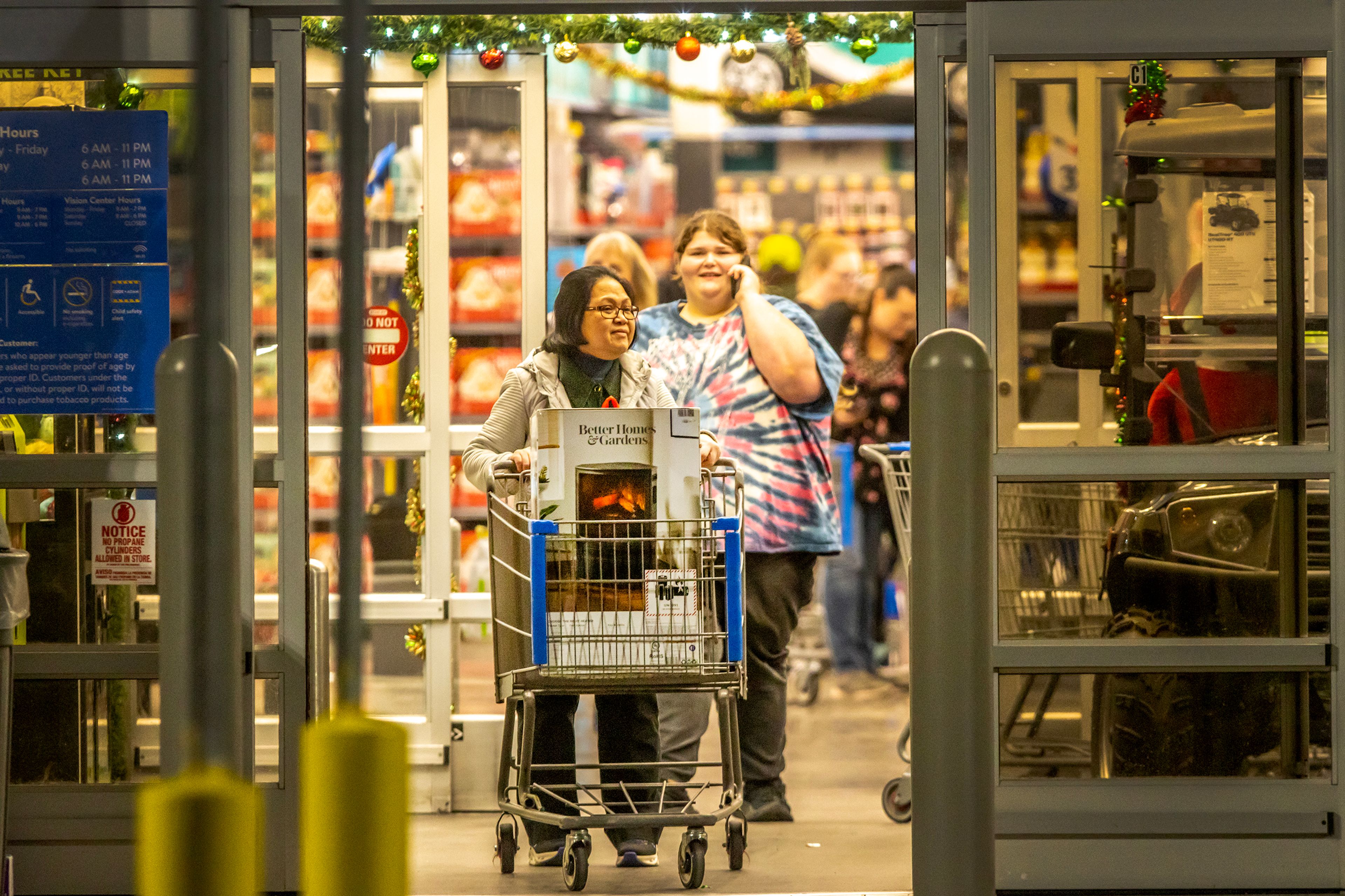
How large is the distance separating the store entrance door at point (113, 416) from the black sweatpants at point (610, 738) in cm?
78

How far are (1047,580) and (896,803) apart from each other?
1144mm

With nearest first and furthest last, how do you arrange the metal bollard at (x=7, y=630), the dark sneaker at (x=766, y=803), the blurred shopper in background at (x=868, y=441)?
the metal bollard at (x=7, y=630), the dark sneaker at (x=766, y=803), the blurred shopper in background at (x=868, y=441)

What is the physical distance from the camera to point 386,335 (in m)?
4.49

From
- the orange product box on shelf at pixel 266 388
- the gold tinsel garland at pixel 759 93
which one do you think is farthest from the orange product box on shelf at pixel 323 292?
the gold tinsel garland at pixel 759 93

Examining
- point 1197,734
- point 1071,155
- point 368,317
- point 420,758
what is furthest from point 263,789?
point 1071,155

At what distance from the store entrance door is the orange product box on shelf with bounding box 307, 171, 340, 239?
1.05 meters

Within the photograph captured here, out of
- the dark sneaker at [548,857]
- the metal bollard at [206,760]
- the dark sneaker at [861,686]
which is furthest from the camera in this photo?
the dark sneaker at [861,686]

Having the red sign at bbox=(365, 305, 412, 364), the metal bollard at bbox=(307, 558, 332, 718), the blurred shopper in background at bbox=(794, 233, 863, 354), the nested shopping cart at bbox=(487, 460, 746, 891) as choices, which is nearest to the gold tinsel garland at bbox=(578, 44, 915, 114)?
the blurred shopper in background at bbox=(794, 233, 863, 354)

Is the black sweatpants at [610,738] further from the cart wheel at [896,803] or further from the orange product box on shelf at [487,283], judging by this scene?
the orange product box on shelf at [487,283]

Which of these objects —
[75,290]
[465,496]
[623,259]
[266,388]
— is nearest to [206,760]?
[266,388]

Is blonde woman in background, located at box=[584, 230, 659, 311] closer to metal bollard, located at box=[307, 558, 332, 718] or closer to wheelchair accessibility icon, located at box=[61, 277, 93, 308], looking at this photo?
metal bollard, located at box=[307, 558, 332, 718]

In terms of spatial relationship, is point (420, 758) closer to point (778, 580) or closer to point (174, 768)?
point (778, 580)

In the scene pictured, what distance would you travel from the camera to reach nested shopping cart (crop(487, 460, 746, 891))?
3.34m

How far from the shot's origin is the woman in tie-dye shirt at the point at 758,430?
14.2ft
